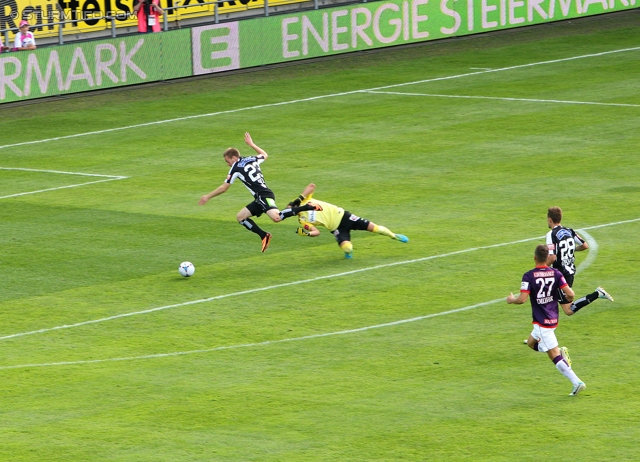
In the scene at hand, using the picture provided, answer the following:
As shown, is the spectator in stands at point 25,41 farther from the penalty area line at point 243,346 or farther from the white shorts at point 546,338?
the white shorts at point 546,338

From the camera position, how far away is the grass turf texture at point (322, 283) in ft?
50.5

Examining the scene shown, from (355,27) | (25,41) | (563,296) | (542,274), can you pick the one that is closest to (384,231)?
(563,296)

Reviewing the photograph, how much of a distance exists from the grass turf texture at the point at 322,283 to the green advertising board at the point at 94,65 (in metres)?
0.72

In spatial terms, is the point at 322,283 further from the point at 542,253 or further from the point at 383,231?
the point at 542,253

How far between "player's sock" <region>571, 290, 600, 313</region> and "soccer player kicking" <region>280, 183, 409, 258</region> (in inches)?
211

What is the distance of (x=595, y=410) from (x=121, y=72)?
1150 inches

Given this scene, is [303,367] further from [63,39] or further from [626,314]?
[63,39]

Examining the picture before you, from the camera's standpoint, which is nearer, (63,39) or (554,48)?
(63,39)

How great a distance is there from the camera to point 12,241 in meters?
25.4

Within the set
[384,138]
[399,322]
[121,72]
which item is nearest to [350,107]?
[384,138]

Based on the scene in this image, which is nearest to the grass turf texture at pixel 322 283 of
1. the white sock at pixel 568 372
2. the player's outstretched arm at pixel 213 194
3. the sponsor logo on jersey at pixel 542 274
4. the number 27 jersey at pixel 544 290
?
the white sock at pixel 568 372

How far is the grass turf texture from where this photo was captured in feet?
50.5

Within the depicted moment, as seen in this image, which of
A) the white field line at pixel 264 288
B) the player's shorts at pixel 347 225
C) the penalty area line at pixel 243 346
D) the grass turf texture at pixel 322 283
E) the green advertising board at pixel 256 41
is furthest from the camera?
the green advertising board at pixel 256 41

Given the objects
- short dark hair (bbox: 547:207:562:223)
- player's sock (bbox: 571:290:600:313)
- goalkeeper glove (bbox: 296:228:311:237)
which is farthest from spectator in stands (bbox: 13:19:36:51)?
player's sock (bbox: 571:290:600:313)
